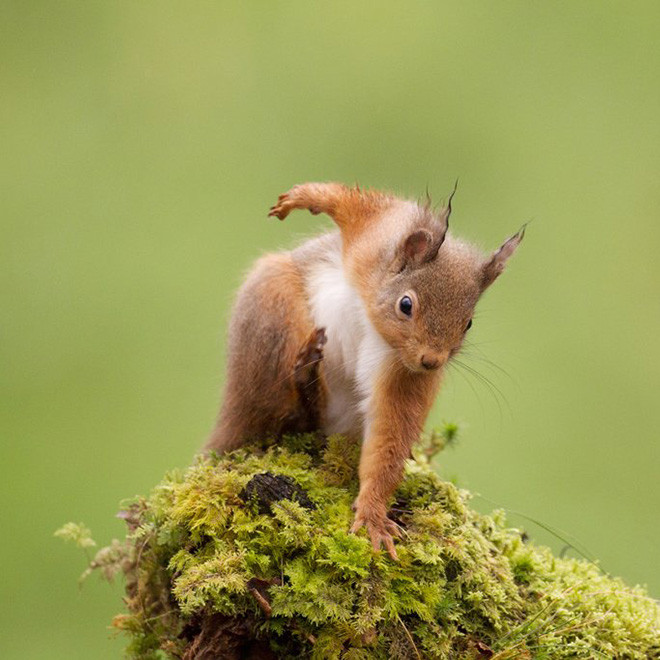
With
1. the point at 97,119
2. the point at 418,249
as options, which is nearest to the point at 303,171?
the point at 97,119

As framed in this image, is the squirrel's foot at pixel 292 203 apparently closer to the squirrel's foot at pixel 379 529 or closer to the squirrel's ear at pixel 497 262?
the squirrel's ear at pixel 497 262

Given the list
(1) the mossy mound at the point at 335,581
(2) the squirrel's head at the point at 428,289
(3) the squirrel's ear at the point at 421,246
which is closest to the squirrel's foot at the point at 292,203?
(2) the squirrel's head at the point at 428,289

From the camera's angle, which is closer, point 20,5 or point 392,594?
point 392,594

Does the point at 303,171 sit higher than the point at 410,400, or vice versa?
the point at 303,171

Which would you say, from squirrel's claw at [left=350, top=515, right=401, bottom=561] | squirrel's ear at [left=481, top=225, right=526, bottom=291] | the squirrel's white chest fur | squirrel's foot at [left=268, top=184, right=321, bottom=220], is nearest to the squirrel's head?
squirrel's ear at [left=481, top=225, right=526, bottom=291]

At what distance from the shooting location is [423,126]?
20.3 feet

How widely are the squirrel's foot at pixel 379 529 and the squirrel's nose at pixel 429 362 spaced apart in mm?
484

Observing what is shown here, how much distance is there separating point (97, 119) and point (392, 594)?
4319 millimetres

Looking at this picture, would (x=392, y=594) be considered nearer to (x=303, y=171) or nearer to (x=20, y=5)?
(x=303, y=171)

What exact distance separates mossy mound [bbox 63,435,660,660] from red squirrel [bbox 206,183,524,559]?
0.60 feet

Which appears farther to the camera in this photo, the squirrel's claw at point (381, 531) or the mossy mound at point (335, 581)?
the squirrel's claw at point (381, 531)

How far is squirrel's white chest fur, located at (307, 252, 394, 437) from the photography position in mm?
3465

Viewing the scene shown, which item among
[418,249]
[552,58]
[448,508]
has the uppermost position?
[552,58]

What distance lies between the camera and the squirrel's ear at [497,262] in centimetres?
329
